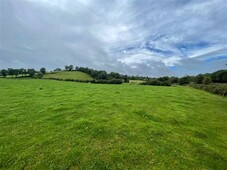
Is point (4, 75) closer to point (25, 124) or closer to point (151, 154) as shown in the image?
point (25, 124)

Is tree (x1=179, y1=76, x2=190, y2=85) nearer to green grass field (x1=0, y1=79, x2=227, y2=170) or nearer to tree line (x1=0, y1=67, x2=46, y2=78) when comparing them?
tree line (x1=0, y1=67, x2=46, y2=78)

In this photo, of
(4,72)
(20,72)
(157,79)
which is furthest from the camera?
(157,79)

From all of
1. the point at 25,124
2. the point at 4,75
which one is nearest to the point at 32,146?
the point at 25,124

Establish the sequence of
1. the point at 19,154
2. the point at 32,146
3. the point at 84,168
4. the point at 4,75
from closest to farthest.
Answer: the point at 84,168
the point at 19,154
the point at 32,146
the point at 4,75

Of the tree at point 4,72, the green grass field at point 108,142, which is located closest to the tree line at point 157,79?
the tree at point 4,72

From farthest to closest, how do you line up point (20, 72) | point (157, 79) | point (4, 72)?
1. point (157, 79)
2. point (20, 72)
3. point (4, 72)

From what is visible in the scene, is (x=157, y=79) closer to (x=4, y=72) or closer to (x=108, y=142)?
(x=4, y=72)

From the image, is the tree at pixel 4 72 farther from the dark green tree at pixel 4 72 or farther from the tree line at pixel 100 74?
the tree line at pixel 100 74

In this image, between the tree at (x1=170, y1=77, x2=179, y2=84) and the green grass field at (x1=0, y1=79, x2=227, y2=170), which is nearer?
the green grass field at (x1=0, y1=79, x2=227, y2=170)

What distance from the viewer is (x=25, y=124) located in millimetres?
12828

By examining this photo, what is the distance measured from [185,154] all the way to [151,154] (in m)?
1.97

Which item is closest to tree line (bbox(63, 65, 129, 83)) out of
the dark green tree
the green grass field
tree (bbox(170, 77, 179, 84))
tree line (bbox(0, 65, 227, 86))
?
tree line (bbox(0, 65, 227, 86))

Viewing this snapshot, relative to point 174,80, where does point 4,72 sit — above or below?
above

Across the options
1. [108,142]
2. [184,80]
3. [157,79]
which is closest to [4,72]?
[157,79]
